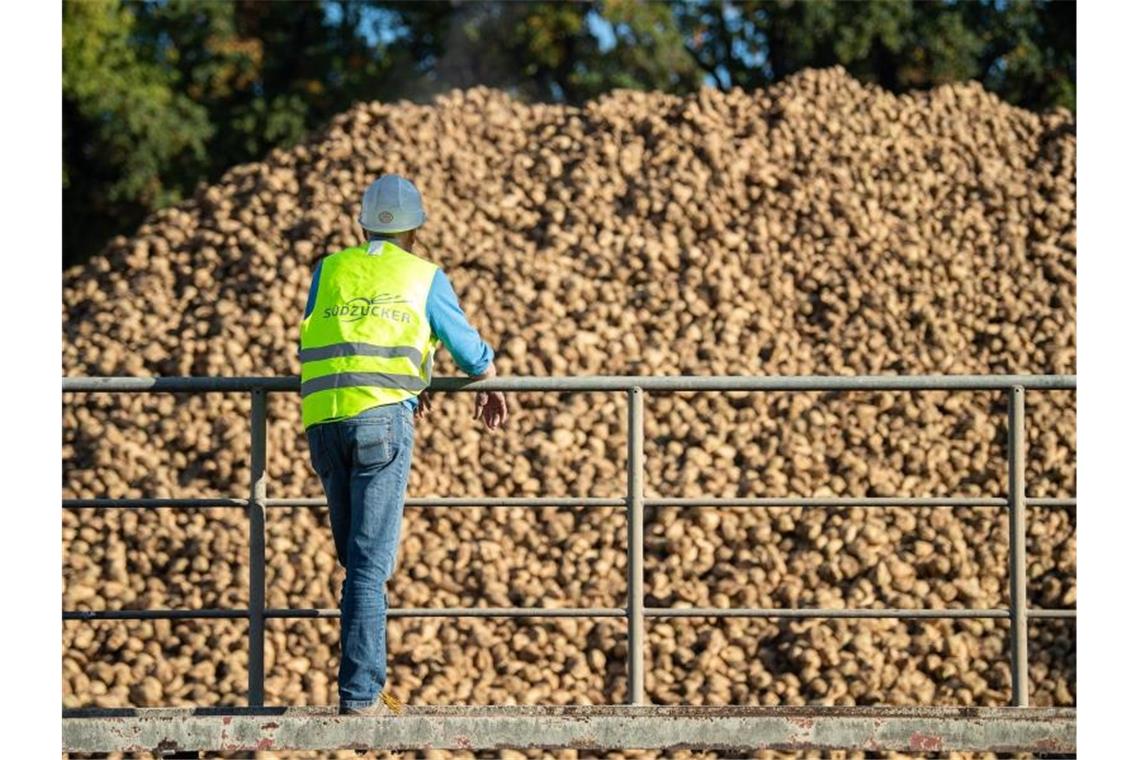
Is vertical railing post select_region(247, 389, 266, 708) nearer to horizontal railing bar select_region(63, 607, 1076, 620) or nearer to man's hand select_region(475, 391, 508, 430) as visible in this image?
horizontal railing bar select_region(63, 607, 1076, 620)

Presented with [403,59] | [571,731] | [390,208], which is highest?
[403,59]

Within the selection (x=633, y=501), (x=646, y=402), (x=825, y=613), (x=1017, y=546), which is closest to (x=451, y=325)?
(x=633, y=501)

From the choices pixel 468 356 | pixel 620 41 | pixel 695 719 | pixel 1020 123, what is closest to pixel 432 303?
pixel 468 356

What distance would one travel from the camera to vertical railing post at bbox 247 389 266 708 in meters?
4.00

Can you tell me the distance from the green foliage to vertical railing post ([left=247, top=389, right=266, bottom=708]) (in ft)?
40.6

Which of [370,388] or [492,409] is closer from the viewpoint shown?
[370,388]

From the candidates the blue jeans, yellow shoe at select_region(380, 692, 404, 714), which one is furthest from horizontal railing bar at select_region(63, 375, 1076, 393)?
yellow shoe at select_region(380, 692, 404, 714)

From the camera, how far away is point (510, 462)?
7742mm

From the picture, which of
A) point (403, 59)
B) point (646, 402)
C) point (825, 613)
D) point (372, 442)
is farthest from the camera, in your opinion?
point (403, 59)

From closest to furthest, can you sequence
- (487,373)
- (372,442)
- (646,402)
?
(372,442)
(487,373)
(646,402)

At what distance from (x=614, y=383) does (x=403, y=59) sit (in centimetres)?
1350

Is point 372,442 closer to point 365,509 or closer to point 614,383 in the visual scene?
point 365,509

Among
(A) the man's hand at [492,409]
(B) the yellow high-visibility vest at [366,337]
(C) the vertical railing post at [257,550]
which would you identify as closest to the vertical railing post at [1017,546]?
(A) the man's hand at [492,409]

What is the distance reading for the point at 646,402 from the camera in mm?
8078
